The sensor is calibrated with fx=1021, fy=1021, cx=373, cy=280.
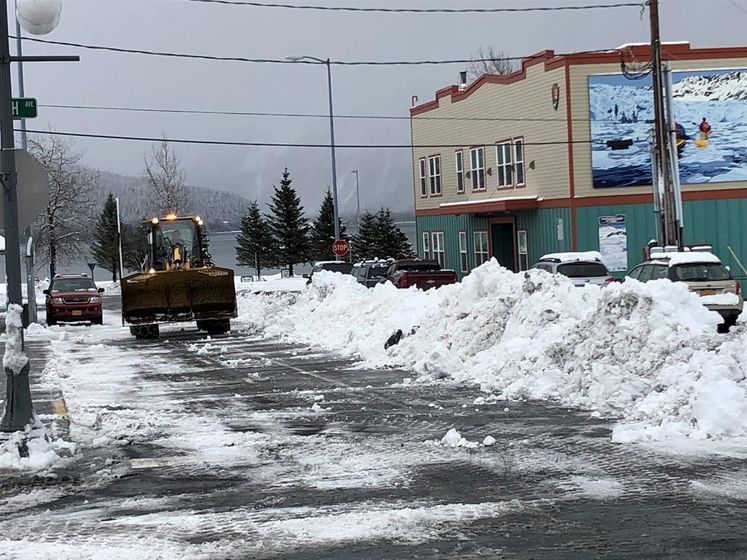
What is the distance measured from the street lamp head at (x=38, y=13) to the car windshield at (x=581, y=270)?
65.4 ft

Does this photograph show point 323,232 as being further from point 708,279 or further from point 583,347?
point 583,347

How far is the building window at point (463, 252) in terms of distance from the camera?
50344 mm

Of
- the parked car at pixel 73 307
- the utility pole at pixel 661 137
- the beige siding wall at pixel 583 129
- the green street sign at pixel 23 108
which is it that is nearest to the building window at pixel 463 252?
the beige siding wall at pixel 583 129

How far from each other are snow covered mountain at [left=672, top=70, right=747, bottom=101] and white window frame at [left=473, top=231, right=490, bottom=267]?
11218mm

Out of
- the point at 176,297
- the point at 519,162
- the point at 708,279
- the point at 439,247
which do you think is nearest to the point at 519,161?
the point at 519,162

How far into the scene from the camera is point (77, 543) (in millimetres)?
7316

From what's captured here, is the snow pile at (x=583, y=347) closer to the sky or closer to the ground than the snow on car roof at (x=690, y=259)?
closer to the ground

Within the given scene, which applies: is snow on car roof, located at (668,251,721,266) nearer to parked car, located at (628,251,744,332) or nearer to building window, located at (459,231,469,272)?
parked car, located at (628,251,744,332)

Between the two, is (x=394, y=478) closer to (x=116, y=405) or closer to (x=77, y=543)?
(x=77, y=543)

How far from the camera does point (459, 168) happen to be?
50656 millimetres

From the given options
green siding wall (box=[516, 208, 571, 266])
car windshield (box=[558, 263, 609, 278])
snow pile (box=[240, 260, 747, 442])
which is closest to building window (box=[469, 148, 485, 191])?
green siding wall (box=[516, 208, 571, 266])

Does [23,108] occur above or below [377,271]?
above

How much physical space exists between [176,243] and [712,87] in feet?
75.8

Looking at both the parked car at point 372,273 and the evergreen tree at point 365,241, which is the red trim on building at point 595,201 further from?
the evergreen tree at point 365,241
